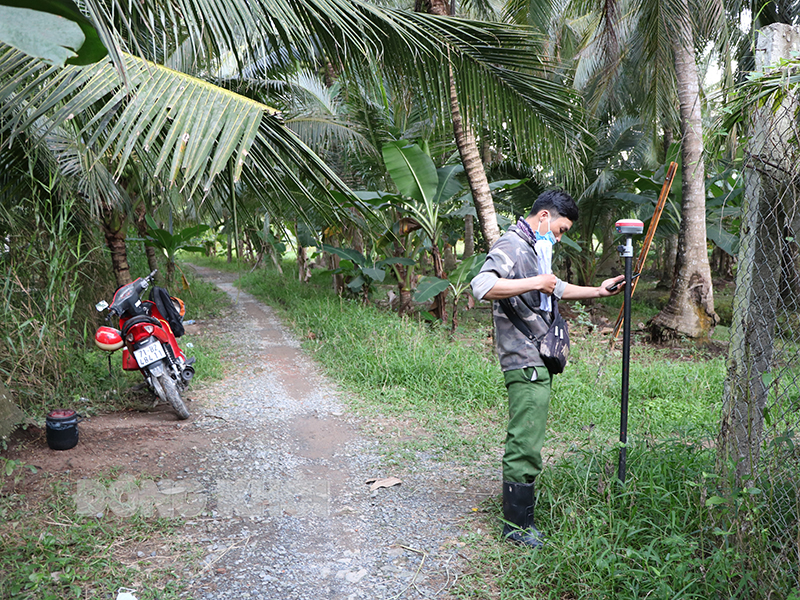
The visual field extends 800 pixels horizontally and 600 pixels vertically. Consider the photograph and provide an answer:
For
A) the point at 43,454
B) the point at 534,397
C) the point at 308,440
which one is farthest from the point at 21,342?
the point at 534,397

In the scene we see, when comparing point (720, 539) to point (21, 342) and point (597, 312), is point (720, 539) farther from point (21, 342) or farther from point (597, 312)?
point (597, 312)

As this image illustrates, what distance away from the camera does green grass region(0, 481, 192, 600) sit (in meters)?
2.52

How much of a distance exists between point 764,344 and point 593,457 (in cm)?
117

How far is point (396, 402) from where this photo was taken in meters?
5.34

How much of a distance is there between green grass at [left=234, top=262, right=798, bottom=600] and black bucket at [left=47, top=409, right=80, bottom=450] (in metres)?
2.19

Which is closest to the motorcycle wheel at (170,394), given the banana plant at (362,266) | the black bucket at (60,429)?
the black bucket at (60,429)

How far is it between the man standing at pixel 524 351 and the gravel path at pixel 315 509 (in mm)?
400

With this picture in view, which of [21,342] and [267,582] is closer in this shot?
[267,582]

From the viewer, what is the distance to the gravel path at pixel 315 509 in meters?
2.71

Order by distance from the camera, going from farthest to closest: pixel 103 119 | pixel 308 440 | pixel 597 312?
pixel 597 312
pixel 308 440
pixel 103 119

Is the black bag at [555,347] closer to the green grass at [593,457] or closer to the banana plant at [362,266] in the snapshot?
the green grass at [593,457]

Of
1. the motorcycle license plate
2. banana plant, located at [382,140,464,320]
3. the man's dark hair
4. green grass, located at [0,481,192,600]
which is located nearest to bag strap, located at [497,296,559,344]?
the man's dark hair

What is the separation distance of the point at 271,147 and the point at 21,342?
2.70 m

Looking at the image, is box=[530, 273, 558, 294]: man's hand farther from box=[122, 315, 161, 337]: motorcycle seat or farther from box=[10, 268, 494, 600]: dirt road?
box=[122, 315, 161, 337]: motorcycle seat
